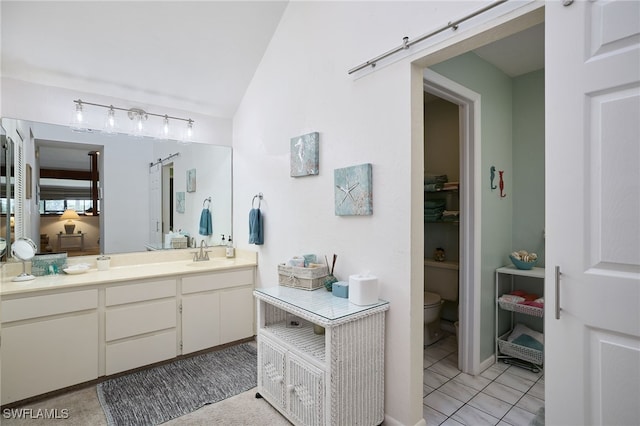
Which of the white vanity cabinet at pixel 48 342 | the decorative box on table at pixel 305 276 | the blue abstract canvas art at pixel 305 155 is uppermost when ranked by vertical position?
the blue abstract canvas art at pixel 305 155

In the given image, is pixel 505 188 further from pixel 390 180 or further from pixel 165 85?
pixel 165 85

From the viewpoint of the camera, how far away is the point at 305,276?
219cm

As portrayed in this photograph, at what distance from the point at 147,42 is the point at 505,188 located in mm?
3205

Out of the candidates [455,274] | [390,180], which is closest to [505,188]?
[455,274]

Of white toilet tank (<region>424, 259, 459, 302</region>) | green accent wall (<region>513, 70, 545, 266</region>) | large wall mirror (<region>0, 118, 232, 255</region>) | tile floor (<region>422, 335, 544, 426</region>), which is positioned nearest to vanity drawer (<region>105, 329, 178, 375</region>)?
large wall mirror (<region>0, 118, 232, 255</region>)

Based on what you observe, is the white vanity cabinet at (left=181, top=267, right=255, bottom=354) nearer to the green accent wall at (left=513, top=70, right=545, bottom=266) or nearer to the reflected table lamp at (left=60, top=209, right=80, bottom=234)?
the reflected table lamp at (left=60, top=209, right=80, bottom=234)

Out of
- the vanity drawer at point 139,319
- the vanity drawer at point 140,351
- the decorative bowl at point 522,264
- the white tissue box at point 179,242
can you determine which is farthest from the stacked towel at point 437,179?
the vanity drawer at point 140,351

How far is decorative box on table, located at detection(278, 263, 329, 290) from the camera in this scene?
2.18m

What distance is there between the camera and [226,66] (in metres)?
3.00

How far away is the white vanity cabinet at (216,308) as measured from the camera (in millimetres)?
2787

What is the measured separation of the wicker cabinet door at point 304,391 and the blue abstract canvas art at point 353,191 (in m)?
0.93

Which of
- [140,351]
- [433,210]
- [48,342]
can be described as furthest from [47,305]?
[433,210]

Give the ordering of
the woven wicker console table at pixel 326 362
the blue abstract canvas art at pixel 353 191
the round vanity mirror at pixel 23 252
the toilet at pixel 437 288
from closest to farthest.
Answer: the woven wicker console table at pixel 326 362 < the blue abstract canvas art at pixel 353 191 < the round vanity mirror at pixel 23 252 < the toilet at pixel 437 288

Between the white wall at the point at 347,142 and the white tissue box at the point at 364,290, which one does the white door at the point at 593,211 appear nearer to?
the white wall at the point at 347,142
